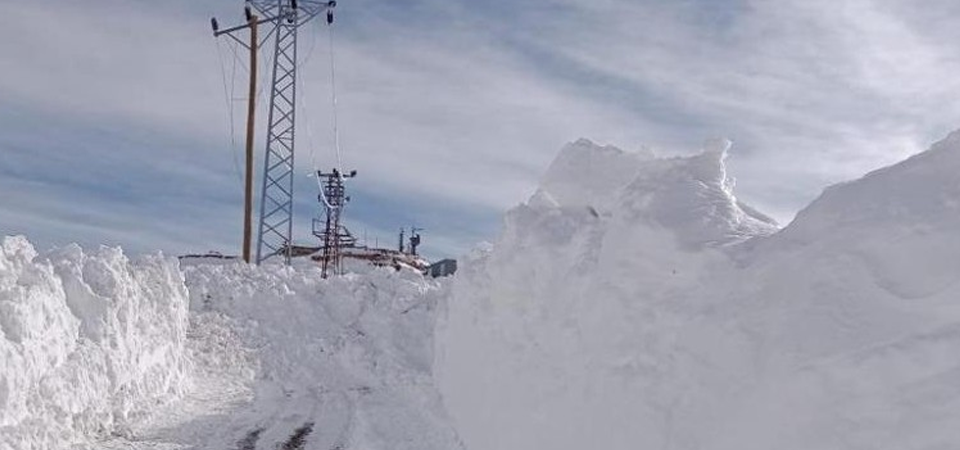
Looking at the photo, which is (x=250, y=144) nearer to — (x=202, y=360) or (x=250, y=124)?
(x=250, y=124)

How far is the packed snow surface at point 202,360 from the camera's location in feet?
43.7

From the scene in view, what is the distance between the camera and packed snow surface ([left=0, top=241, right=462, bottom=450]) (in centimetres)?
1332

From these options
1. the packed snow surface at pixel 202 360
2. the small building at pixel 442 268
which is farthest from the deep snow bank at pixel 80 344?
the small building at pixel 442 268

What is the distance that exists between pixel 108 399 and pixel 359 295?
12980 mm

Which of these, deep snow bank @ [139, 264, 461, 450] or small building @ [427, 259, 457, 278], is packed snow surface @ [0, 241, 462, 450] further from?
small building @ [427, 259, 457, 278]

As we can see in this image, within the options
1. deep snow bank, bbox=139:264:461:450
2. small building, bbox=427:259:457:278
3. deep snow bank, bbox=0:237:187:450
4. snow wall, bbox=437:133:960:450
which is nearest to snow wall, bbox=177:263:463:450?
deep snow bank, bbox=139:264:461:450

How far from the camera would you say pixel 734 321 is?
8602 mm

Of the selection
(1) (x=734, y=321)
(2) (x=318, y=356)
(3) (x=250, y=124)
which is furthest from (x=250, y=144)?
(1) (x=734, y=321)

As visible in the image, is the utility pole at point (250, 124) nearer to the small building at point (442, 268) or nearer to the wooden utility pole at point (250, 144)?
the wooden utility pole at point (250, 144)

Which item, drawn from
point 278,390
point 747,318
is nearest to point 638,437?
point 747,318

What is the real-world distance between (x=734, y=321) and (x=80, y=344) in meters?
10.1

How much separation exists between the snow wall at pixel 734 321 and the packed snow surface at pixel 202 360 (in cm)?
336

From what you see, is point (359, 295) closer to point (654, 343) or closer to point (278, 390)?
point (278, 390)

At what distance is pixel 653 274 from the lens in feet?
33.5
